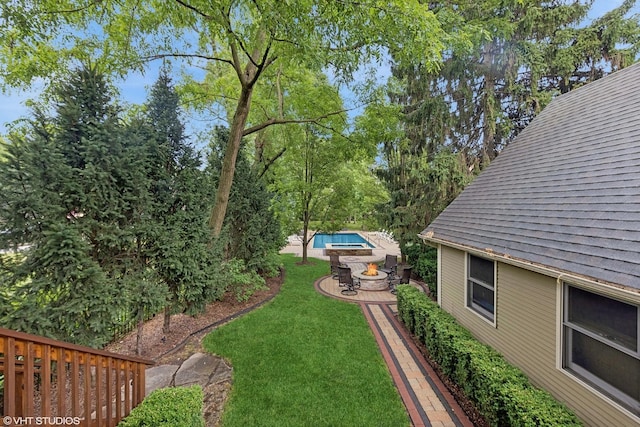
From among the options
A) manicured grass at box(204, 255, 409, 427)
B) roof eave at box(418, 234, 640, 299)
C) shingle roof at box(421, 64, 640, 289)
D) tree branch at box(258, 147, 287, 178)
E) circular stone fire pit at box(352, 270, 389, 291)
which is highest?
tree branch at box(258, 147, 287, 178)

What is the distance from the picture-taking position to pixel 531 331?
4.22 m

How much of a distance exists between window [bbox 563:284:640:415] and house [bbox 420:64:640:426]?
0.01m

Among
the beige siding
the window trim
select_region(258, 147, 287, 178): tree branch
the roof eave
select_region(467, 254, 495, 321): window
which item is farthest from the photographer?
select_region(258, 147, 287, 178): tree branch

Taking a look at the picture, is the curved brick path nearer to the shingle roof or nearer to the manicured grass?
the manicured grass

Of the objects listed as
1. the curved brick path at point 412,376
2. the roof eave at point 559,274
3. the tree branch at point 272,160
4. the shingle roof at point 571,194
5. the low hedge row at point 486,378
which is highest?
the tree branch at point 272,160

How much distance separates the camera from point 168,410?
3.09 metres

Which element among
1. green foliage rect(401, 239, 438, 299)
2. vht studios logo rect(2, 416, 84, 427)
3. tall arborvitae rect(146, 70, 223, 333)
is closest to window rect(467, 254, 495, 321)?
green foliage rect(401, 239, 438, 299)

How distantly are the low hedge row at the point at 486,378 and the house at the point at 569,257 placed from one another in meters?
0.38

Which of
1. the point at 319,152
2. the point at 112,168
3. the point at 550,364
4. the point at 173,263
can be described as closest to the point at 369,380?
the point at 550,364

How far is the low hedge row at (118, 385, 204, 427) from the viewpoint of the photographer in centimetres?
294

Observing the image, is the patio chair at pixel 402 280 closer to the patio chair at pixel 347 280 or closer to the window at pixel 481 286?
the patio chair at pixel 347 280

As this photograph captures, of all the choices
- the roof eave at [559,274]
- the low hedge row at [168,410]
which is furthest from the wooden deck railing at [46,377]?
the roof eave at [559,274]

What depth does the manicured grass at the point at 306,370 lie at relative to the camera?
13.8ft

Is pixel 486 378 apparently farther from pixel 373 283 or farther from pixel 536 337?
pixel 373 283
